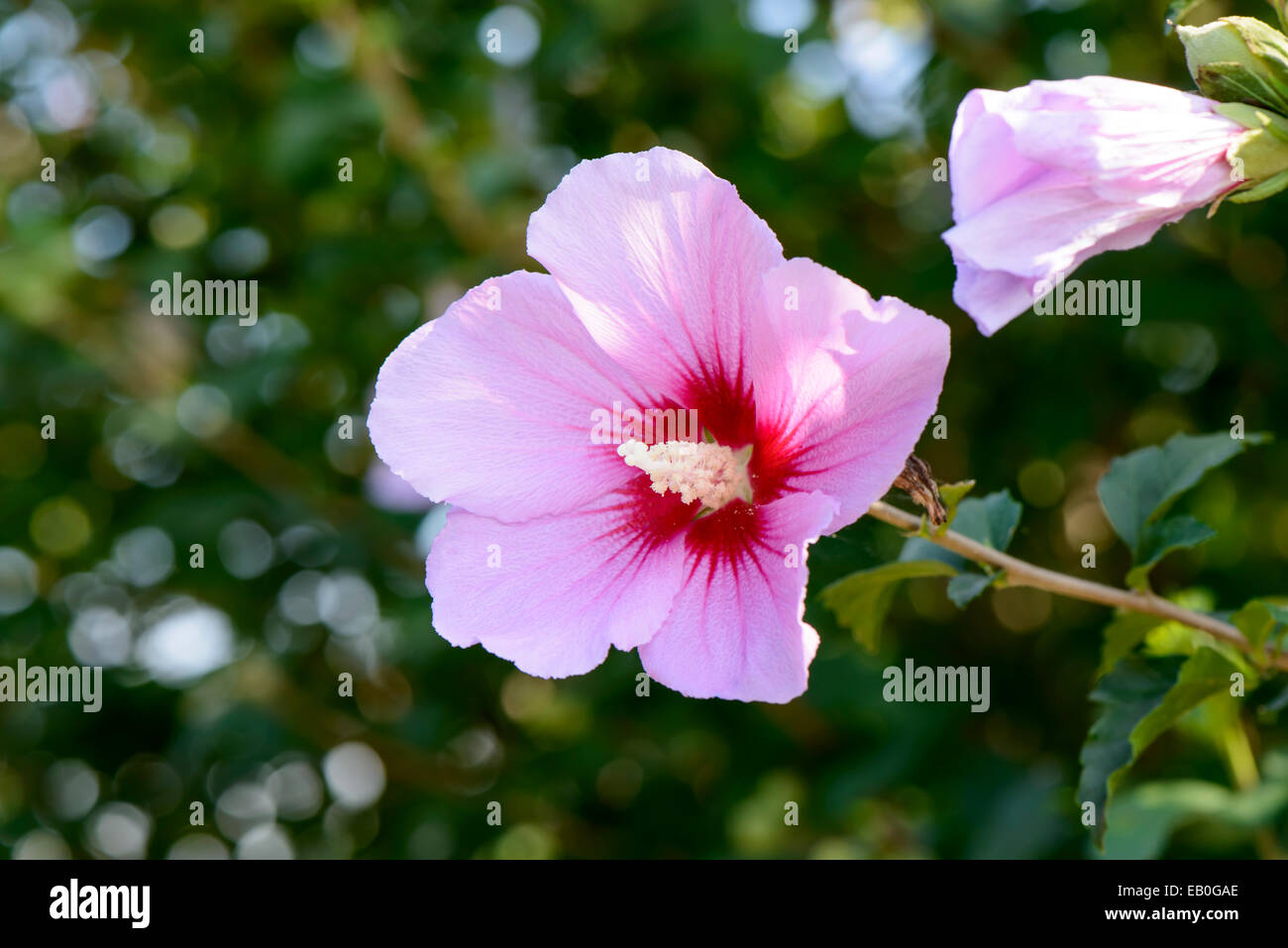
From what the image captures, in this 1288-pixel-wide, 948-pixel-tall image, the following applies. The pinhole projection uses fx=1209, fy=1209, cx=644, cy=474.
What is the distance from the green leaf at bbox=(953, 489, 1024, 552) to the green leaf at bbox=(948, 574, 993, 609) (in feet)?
0.20

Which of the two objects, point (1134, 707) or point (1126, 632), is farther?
point (1126, 632)

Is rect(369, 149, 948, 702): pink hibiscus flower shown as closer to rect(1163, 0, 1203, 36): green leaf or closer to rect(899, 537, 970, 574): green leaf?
rect(899, 537, 970, 574): green leaf

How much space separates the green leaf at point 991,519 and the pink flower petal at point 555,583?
35 cm

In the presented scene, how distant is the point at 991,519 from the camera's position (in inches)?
49.1

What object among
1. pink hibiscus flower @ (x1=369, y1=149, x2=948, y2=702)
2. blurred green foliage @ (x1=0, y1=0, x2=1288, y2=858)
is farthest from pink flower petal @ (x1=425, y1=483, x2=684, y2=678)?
blurred green foliage @ (x1=0, y1=0, x2=1288, y2=858)

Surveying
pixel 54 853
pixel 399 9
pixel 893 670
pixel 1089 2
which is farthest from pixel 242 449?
pixel 1089 2

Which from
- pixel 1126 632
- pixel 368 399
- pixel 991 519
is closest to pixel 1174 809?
pixel 1126 632

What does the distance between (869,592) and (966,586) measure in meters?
0.15

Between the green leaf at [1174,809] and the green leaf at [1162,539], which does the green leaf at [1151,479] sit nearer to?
the green leaf at [1162,539]

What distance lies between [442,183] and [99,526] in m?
1.41

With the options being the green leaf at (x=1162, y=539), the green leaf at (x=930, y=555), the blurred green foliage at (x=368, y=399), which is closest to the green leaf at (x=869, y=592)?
the green leaf at (x=930, y=555)

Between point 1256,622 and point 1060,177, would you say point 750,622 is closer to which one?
point 1060,177

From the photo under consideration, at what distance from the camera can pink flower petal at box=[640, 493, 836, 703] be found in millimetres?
877

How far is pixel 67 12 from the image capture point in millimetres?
3193
